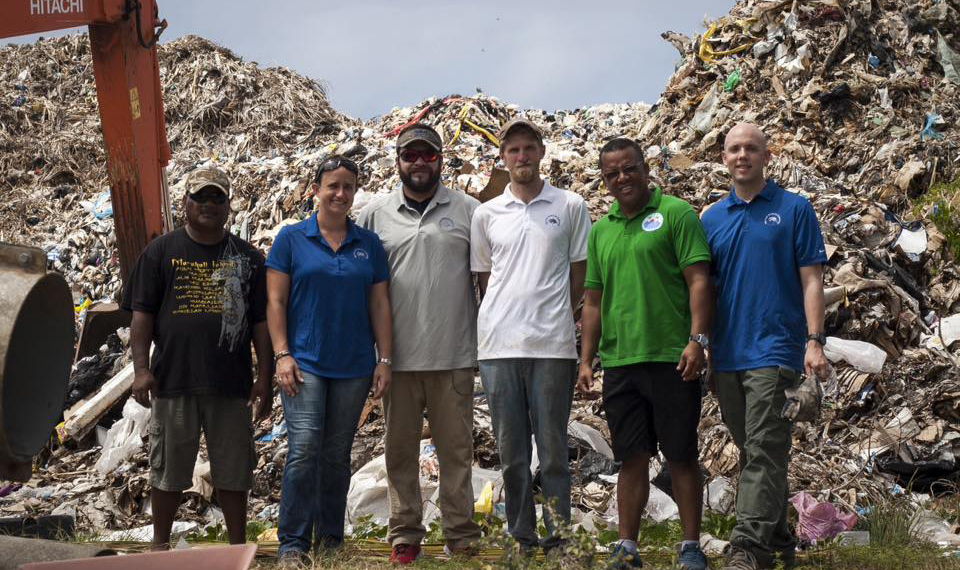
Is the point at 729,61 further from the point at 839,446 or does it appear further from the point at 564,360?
the point at 564,360

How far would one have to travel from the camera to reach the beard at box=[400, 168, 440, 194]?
5.37 meters

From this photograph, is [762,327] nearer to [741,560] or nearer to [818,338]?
[818,338]

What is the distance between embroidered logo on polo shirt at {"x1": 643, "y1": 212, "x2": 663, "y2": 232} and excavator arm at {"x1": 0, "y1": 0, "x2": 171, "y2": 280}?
495cm

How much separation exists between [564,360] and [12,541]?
7.89 ft

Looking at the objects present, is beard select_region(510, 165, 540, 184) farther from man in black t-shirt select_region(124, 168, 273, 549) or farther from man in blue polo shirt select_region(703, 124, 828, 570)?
man in black t-shirt select_region(124, 168, 273, 549)

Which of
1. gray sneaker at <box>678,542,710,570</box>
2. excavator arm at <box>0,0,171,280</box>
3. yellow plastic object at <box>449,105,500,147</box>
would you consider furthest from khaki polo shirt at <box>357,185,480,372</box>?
yellow plastic object at <box>449,105,500,147</box>

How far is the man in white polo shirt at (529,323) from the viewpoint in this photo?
5.05m

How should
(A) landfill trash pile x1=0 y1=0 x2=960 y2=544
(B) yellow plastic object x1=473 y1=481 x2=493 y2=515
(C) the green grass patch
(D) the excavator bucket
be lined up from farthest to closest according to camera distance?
(C) the green grass patch
(A) landfill trash pile x1=0 y1=0 x2=960 y2=544
(B) yellow plastic object x1=473 y1=481 x2=493 y2=515
(D) the excavator bucket

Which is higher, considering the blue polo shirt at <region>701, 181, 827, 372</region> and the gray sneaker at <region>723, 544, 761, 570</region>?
the blue polo shirt at <region>701, 181, 827, 372</region>

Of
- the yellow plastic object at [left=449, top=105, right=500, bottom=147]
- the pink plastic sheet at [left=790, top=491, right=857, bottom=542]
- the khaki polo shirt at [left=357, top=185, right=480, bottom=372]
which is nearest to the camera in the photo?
the khaki polo shirt at [left=357, top=185, right=480, bottom=372]

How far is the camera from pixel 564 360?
5066mm

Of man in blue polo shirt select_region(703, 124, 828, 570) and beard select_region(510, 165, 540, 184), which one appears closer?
man in blue polo shirt select_region(703, 124, 828, 570)

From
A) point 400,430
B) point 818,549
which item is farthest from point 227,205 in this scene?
point 818,549

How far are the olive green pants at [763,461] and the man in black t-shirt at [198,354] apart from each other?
7.35 ft
